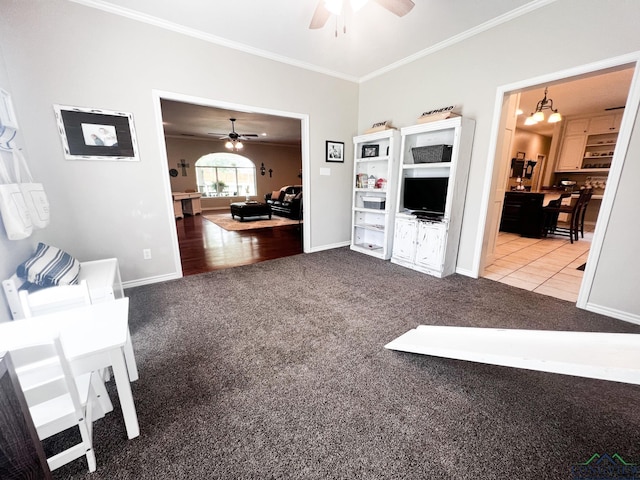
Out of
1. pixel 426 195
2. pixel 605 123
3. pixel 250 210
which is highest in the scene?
pixel 605 123

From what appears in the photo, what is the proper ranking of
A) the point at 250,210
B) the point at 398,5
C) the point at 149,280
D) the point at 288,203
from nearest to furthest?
the point at 398,5 < the point at 149,280 < the point at 250,210 < the point at 288,203

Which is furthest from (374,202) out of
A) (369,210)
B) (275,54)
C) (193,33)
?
(193,33)

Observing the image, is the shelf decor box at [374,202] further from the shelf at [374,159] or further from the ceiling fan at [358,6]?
the ceiling fan at [358,6]

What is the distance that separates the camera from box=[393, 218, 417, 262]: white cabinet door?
11.5 feet

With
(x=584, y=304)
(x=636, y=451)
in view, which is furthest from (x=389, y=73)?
(x=636, y=451)

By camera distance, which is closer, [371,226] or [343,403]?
[343,403]

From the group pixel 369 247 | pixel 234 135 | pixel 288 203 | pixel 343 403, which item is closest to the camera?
pixel 343 403

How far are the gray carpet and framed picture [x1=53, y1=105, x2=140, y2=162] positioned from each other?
5.26ft

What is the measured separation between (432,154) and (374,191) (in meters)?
1.03

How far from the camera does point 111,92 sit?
260 cm

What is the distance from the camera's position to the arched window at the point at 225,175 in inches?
404

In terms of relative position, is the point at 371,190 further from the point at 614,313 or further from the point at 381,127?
the point at 614,313

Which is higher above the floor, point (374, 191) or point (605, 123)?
point (605, 123)

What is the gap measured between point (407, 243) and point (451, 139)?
4.68ft
